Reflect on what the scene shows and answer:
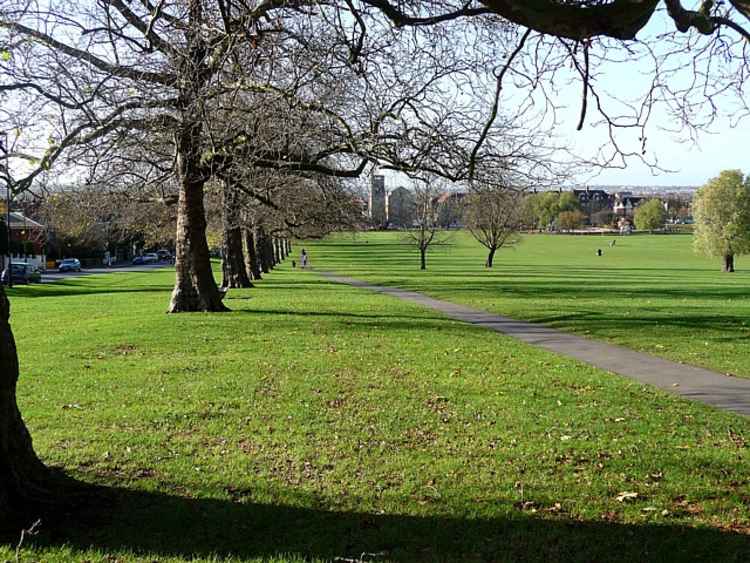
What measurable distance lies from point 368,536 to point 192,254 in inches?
621

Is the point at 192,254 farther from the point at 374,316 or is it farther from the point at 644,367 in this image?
the point at 644,367

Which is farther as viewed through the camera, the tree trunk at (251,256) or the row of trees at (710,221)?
the row of trees at (710,221)

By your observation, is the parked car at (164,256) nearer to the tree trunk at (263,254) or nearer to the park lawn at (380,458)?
the tree trunk at (263,254)

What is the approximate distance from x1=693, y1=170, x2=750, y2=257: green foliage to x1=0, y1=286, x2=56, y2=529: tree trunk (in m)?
61.6

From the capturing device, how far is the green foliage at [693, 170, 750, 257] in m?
59.3

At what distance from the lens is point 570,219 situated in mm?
136000

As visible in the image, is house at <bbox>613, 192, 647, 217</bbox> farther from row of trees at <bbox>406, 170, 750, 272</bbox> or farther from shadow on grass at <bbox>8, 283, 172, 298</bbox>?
shadow on grass at <bbox>8, 283, 172, 298</bbox>

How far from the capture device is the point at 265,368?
10.9 meters

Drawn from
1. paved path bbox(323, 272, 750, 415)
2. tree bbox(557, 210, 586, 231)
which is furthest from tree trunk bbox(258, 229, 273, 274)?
tree bbox(557, 210, 586, 231)

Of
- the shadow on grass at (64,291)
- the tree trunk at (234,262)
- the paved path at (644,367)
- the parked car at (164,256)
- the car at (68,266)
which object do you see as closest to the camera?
the paved path at (644,367)

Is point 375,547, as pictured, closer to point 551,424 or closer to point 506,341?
point 551,424

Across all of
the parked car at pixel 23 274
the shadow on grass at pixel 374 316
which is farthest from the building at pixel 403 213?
the shadow on grass at pixel 374 316

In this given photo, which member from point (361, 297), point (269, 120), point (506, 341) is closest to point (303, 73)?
point (269, 120)

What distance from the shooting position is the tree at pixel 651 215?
138m
